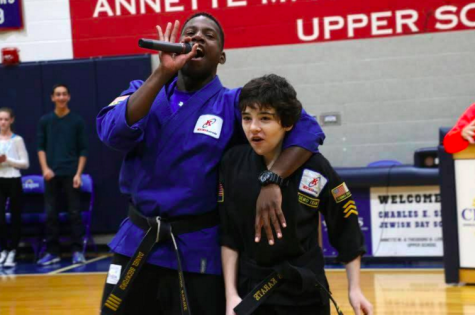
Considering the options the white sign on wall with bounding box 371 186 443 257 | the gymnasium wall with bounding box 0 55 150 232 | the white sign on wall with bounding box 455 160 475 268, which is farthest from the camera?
the gymnasium wall with bounding box 0 55 150 232

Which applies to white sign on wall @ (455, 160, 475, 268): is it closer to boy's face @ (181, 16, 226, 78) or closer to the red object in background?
boy's face @ (181, 16, 226, 78)

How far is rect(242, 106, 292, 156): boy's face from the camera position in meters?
2.12

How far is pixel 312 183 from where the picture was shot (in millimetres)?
2166

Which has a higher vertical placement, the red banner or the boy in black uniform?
the red banner

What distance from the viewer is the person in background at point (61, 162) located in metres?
7.64

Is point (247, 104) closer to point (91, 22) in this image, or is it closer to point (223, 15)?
point (223, 15)

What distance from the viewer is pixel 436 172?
677 cm

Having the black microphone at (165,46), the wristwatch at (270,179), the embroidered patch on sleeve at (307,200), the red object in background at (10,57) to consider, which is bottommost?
the embroidered patch on sleeve at (307,200)

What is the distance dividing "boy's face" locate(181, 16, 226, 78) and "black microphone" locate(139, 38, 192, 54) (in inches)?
4.6

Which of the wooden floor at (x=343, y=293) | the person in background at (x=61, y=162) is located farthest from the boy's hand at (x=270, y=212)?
the person in background at (x=61, y=162)

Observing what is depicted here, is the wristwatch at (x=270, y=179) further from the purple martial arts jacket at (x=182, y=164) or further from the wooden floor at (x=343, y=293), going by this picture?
the wooden floor at (x=343, y=293)

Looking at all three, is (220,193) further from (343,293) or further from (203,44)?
(343,293)

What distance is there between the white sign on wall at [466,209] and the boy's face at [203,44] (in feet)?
13.4

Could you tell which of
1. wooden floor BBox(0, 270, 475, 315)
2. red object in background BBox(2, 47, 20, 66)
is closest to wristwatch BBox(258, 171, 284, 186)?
wooden floor BBox(0, 270, 475, 315)
